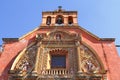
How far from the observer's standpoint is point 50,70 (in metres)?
17.7

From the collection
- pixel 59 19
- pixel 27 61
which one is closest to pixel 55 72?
pixel 27 61

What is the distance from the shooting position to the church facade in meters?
17.4

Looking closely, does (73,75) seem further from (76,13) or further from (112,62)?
(76,13)

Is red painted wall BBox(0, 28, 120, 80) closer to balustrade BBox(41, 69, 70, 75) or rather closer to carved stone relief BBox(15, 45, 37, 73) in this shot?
carved stone relief BBox(15, 45, 37, 73)

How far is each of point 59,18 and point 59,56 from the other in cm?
477

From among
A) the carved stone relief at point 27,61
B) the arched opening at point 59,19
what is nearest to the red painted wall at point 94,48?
the carved stone relief at point 27,61

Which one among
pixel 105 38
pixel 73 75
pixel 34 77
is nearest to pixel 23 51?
pixel 34 77

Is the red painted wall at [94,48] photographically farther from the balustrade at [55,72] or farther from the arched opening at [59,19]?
the balustrade at [55,72]

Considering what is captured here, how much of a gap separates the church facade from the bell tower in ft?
1.68

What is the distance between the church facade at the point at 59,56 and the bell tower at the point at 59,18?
51 centimetres

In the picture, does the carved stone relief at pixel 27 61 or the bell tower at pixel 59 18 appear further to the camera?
the bell tower at pixel 59 18

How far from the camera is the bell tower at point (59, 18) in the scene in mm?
22656

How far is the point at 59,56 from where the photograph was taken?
1991 cm

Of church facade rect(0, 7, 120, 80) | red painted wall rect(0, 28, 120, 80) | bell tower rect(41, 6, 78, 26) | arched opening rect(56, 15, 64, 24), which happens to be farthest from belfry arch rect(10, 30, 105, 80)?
arched opening rect(56, 15, 64, 24)
